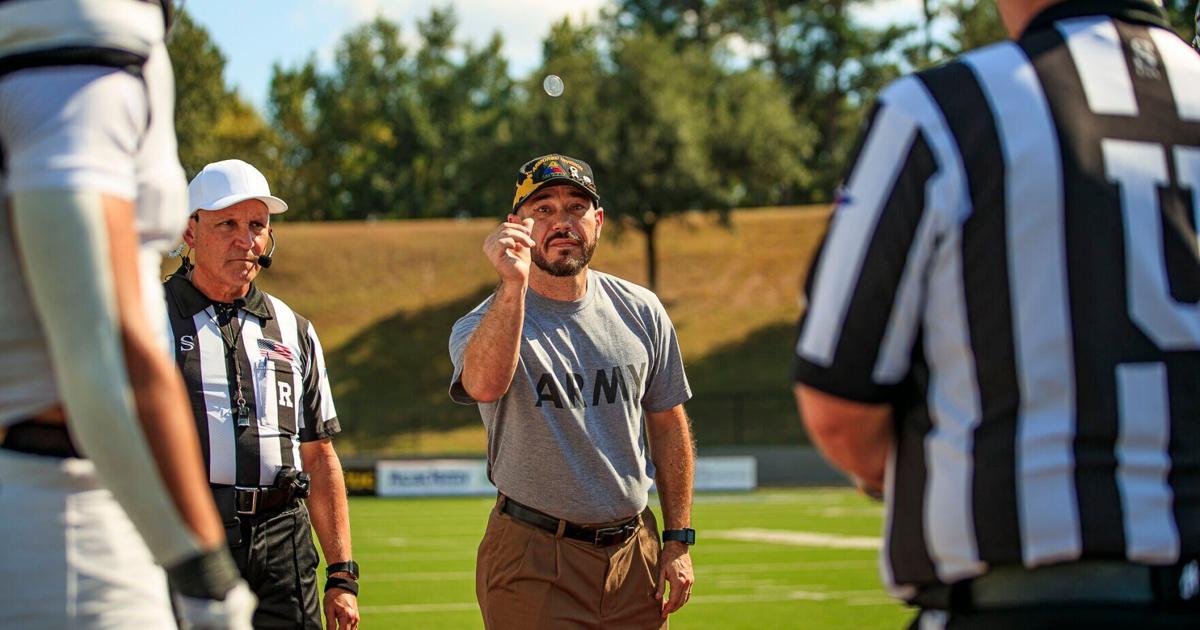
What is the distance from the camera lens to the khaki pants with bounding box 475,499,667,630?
483 centimetres

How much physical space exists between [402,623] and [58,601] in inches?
353

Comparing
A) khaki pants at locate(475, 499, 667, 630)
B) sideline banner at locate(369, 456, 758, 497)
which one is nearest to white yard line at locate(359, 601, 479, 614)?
khaki pants at locate(475, 499, 667, 630)

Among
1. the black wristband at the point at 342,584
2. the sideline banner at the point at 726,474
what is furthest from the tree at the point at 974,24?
the black wristband at the point at 342,584

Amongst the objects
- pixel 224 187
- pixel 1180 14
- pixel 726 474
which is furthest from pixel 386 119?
Result: pixel 224 187

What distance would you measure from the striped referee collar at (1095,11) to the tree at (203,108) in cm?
5915

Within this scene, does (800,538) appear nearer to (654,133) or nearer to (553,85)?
(654,133)

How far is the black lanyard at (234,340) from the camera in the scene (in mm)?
4750

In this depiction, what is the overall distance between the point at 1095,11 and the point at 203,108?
65.7 m

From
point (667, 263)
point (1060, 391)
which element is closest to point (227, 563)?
point (1060, 391)

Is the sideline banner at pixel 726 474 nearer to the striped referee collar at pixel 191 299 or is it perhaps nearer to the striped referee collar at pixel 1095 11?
the striped referee collar at pixel 191 299

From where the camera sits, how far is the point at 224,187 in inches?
197

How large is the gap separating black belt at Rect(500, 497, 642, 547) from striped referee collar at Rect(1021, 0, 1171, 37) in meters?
2.79

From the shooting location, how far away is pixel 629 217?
4897 centimetres

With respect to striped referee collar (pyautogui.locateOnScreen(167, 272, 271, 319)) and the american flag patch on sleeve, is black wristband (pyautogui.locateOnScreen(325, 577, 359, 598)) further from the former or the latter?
striped referee collar (pyautogui.locateOnScreen(167, 272, 271, 319))
